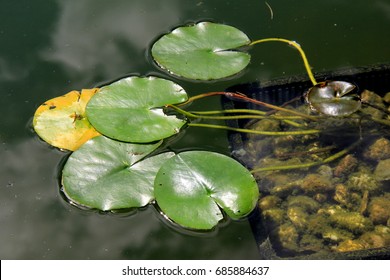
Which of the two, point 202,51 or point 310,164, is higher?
point 202,51

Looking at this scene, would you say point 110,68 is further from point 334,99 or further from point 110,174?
point 334,99

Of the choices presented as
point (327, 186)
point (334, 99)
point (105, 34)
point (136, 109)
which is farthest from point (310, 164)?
point (105, 34)

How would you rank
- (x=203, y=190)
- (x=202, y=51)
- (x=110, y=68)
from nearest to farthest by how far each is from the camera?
(x=203, y=190) < (x=202, y=51) < (x=110, y=68)

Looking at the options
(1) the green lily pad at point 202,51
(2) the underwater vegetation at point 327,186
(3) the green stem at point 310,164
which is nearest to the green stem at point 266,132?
(2) the underwater vegetation at point 327,186

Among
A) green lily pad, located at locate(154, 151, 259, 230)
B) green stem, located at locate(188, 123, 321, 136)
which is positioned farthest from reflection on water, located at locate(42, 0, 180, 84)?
green lily pad, located at locate(154, 151, 259, 230)

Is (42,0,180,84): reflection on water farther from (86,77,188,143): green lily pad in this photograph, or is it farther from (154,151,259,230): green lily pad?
(154,151,259,230): green lily pad

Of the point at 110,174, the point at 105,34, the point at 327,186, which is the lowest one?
→ the point at 327,186

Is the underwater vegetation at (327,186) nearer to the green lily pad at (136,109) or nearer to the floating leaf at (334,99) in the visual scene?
the floating leaf at (334,99)
